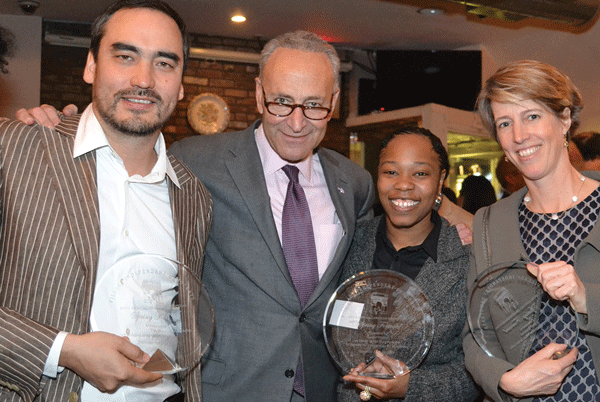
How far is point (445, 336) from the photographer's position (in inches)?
86.0

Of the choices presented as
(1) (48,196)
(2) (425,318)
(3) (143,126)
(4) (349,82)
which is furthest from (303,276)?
(4) (349,82)

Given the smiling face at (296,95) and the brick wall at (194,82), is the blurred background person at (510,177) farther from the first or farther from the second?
the brick wall at (194,82)

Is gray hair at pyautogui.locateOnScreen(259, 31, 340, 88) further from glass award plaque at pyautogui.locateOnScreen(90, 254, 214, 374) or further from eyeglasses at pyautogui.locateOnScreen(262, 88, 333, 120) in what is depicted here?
glass award plaque at pyautogui.locateOnScreen(90, 254, 214, 374)

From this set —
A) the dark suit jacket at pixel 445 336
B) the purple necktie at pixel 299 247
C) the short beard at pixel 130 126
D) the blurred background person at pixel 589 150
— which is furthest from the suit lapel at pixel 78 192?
the blurred background person at pixel 589 150

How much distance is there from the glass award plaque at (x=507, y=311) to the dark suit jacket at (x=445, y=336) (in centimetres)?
24

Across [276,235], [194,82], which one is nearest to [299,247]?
[276,235]

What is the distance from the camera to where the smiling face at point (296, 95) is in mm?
2365

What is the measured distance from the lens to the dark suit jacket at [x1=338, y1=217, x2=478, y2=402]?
213 cm

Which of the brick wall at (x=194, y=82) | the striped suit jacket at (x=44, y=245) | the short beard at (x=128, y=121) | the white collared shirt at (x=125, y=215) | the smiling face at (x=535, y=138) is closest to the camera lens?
the striped suit jacket at (x=44, y=245)

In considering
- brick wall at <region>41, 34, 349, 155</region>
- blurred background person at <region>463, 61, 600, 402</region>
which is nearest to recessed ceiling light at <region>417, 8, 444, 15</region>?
brick wall at <region>41, 34, 349, 155</region>

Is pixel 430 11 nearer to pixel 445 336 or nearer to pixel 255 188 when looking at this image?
pixel 255 188

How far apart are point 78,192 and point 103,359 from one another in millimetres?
502

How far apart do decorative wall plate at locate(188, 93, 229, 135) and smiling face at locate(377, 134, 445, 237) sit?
5220mm

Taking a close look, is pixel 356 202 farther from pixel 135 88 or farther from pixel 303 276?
pixel 135 88
